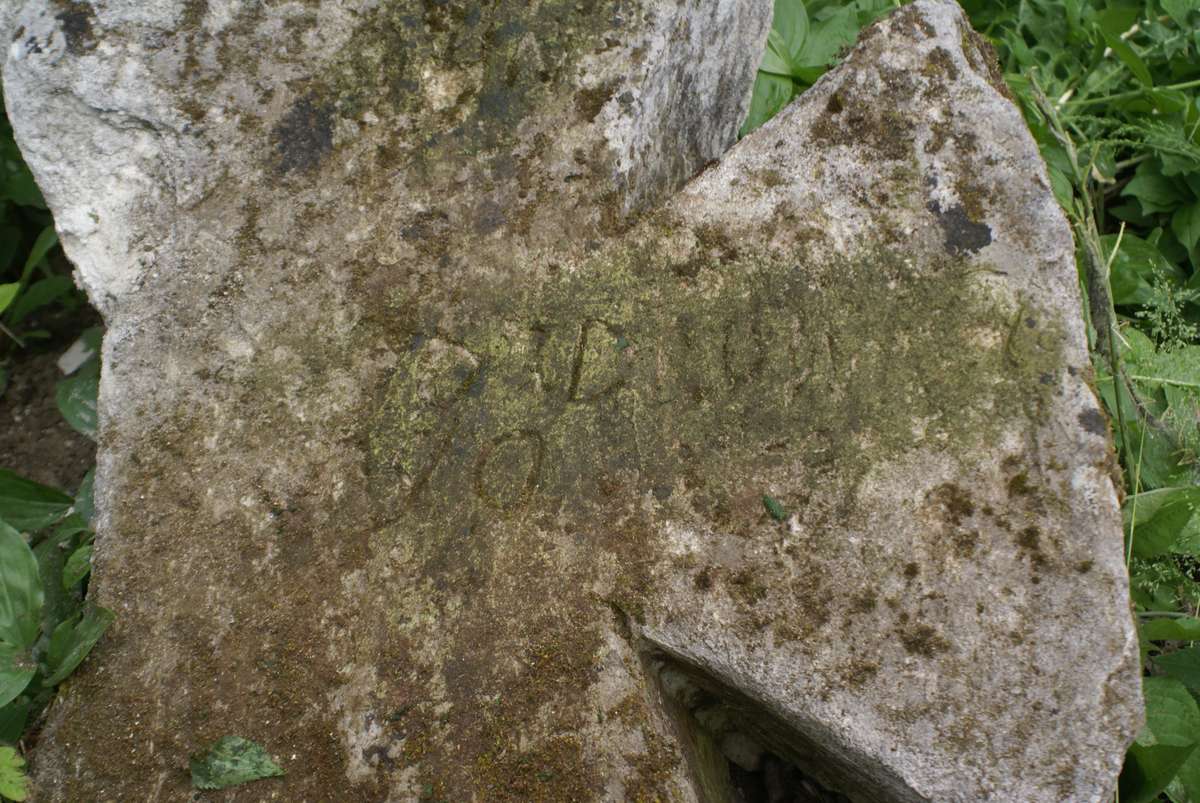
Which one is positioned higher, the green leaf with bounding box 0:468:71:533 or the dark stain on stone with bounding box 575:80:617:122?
the dark stain on stone with bounding box 575:80:617:122

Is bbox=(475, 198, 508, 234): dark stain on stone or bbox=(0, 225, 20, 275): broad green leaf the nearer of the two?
bbox=(475, 198, 508, 234): dark stain on stone

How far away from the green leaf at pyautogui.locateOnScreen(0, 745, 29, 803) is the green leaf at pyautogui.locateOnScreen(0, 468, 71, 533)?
2.54 feet

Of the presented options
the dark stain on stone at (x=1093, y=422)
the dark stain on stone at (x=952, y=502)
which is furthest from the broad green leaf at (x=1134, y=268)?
the dark stain on stone at (x=952, y=502)

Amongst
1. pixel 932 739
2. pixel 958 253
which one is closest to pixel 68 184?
pixel 958 253

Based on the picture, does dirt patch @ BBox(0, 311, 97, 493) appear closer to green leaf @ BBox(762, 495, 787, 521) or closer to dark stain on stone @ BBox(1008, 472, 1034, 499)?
green leaf @ BBox(762, 495, 787, 521)

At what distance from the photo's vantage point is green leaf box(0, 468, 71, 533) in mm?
2174

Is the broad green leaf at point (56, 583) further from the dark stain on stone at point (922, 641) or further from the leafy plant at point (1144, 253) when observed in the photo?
the leafy plant at point (1144, 253)

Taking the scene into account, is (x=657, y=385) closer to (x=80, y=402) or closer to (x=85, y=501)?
(x=85, y=501)

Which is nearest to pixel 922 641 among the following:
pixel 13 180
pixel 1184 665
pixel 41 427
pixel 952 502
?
pixel 952 502

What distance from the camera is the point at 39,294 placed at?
277cm

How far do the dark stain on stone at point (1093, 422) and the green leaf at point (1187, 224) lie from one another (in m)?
1.37

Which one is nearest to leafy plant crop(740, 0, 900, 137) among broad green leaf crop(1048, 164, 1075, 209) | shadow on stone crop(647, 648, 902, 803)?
broad green leaf crop(1048, 164, 1075, 209)

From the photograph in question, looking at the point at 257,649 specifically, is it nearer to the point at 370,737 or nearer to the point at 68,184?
the point at 370,737

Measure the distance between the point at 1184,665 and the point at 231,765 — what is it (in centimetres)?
177
